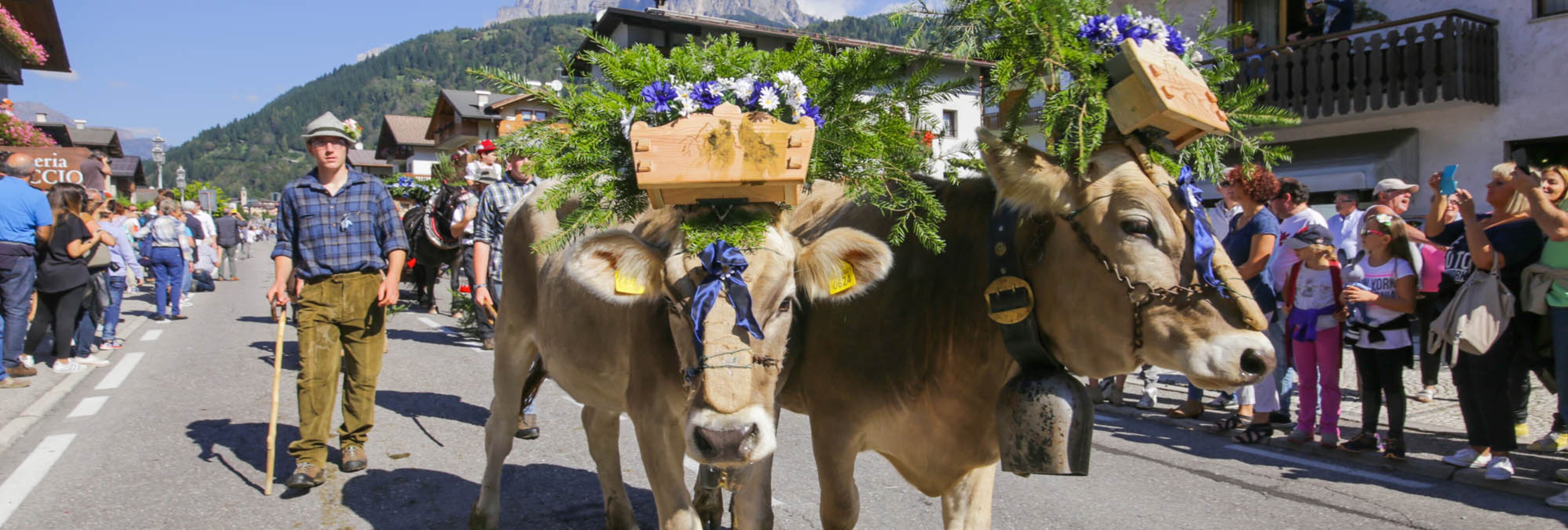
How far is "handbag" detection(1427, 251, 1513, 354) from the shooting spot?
5.30m

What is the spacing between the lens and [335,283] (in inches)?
195

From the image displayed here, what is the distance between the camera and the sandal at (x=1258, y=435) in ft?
21.1

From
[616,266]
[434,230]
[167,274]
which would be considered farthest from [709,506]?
[167,274]

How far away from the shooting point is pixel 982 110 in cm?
283

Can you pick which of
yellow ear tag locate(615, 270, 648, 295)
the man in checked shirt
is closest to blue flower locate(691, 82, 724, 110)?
yellow ear tag locate(615, 270, 648, 295)

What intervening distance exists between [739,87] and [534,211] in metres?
1.85

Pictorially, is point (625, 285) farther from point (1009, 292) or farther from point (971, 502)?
point (971, 502)

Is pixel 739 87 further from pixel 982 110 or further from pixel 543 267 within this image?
pixel 543 267

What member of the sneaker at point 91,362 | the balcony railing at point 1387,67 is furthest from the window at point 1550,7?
the sneaker at point 91,362

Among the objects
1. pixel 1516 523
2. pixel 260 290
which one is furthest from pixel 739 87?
pixel 260 290

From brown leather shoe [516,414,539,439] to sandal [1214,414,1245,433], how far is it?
4807 mm

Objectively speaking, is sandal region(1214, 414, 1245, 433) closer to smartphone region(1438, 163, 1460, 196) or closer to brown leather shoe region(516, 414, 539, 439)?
smartphone region(1438, 163, 1460, 196)

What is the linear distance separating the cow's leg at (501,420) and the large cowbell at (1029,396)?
2.44 meters

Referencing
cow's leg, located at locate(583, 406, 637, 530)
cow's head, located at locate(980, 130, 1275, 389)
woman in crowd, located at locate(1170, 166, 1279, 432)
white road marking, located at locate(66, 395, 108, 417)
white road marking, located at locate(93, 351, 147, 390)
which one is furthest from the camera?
white road marking, located at locate(93, 351, 147, 390)
